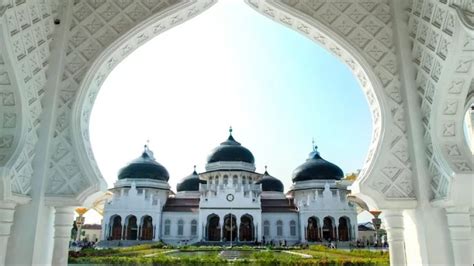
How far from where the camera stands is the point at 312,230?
1067 inches

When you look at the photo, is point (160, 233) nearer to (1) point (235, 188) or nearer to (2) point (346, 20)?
(1) point (235, 188)

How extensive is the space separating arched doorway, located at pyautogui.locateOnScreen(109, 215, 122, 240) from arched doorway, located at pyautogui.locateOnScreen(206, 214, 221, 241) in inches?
254

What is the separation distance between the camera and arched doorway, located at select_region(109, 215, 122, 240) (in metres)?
26.3

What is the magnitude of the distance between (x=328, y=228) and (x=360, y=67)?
83.1ft

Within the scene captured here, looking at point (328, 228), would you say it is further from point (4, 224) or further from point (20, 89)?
point (20, 89)

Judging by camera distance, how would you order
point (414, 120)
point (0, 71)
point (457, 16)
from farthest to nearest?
1. point (414, 120)
2. point (0, 71)
3. point (457, 16)

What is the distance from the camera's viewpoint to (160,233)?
85.9 ft

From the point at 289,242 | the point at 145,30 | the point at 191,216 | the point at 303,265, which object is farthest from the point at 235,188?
the point at 145,30

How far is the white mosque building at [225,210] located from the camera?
26047 mm

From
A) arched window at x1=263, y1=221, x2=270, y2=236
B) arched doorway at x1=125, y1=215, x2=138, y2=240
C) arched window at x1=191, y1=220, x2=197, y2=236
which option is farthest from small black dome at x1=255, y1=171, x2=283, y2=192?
arched doorway at x1=125, y1=215, x2=138, y2=240

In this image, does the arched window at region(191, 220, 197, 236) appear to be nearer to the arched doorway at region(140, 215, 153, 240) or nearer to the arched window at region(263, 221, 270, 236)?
the arched doorway at region(140, 215, 153, 240)

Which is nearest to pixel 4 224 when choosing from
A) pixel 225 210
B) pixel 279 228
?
pixel 225 210

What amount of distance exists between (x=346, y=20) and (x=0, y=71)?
3.44m

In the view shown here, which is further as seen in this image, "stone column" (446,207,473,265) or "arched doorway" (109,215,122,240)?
"arched doorway" (109,215,122,240)
